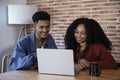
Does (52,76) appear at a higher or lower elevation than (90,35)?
lower

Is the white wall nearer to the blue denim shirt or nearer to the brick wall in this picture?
the brick wall

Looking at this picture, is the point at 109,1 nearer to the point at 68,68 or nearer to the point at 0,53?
the point at 68,68

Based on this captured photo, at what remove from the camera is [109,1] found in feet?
10.2

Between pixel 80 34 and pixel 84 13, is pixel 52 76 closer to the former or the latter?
pixel 80 34

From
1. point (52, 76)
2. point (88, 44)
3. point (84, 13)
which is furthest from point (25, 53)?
point (84, 13)

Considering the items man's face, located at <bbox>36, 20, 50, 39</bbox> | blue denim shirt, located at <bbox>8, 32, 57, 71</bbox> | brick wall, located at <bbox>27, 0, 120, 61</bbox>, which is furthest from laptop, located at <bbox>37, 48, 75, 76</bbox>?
brick wall, located at <bbox>27, 0, 120, 61</bbox>

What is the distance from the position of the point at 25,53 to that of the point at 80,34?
0.64 meters

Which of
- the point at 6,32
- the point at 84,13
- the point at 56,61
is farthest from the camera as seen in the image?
the point at 6,32

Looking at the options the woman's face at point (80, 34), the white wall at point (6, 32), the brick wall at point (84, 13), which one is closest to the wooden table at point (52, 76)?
the woman's face at point (80, 34)

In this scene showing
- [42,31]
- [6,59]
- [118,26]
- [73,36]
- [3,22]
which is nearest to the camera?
→ [42,31]

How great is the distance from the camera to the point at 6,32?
3.61 meters

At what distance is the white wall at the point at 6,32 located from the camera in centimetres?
353

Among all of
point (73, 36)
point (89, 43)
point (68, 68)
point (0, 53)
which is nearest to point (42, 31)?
point (73, 36)

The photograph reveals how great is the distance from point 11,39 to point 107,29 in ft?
5.37
